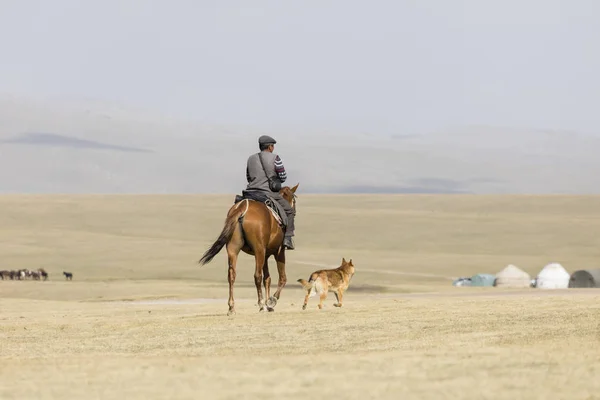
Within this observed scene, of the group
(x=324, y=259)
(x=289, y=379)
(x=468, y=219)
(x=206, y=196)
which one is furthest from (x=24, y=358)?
(x=206, y=196)

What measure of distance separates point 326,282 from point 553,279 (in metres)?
43.6

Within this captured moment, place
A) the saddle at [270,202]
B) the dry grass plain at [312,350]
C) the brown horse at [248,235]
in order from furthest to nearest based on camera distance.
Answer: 1. the saddle at [270,202]
2. the brown horse at [248,235]
3. the dry grass plain at [312,350]

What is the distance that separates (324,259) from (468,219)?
3809 centimetres

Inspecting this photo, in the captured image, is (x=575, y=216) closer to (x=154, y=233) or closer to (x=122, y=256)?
(x=154, y=233)

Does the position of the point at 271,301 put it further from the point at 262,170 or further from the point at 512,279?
the point at 512,279

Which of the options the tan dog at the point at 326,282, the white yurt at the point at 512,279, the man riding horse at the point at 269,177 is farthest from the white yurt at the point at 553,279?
the man riding horse at the point at 269,177

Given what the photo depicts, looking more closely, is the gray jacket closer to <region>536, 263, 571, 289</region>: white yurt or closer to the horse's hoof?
the horse's hoof

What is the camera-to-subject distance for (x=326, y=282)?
23.8 m

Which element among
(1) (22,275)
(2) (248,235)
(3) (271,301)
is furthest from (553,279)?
(2) (248,235)

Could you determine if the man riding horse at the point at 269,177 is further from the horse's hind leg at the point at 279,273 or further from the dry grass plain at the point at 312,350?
the dry grass plain at the point at 312,350

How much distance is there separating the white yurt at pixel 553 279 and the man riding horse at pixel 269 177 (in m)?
42.9

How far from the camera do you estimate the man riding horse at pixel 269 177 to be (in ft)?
77.3

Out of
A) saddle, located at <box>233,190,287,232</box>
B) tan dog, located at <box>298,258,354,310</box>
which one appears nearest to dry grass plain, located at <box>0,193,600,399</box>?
tan dog, located at <box>298,258,354,310</box>

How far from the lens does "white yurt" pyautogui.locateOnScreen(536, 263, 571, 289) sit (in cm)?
6469
